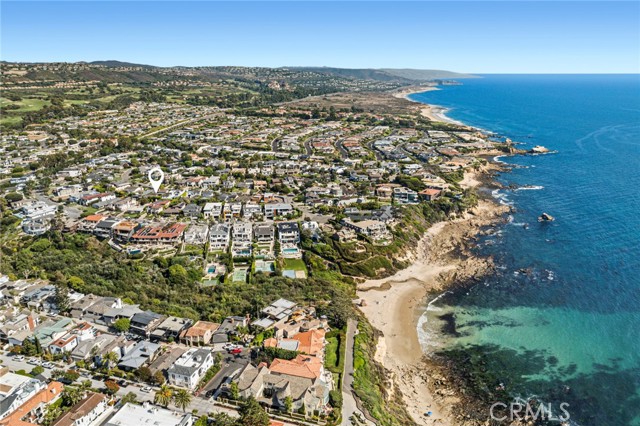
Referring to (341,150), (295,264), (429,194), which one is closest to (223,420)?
(295,264)

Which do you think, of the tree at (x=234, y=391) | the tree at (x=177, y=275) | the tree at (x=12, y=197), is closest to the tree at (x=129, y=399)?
the tree at (x=234, y=391)

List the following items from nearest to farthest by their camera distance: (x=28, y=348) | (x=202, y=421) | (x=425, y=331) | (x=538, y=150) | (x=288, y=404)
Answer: (x=202, y=421), (x=288, y=404), (x=28, y=348), (x=425, y=331), (x=538, y=150)

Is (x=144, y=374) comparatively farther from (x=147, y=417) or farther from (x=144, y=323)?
(x=144, y=323)

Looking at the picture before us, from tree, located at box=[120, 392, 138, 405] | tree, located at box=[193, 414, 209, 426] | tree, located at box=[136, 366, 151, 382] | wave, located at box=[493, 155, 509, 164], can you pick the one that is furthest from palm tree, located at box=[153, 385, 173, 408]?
wave, located at box=[493, 155, 509, 164]

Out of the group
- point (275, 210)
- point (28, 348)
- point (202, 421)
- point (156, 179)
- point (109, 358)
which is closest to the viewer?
point (202, 421)

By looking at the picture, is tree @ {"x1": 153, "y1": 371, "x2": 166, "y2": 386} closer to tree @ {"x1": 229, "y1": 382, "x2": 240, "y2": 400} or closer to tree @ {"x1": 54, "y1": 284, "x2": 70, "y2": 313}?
tree @ {"x1": 229, "y1": 382, "x2": 240, "y2": 400}

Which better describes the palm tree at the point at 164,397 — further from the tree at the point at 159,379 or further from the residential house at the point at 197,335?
the residential house at the point at 197,335
